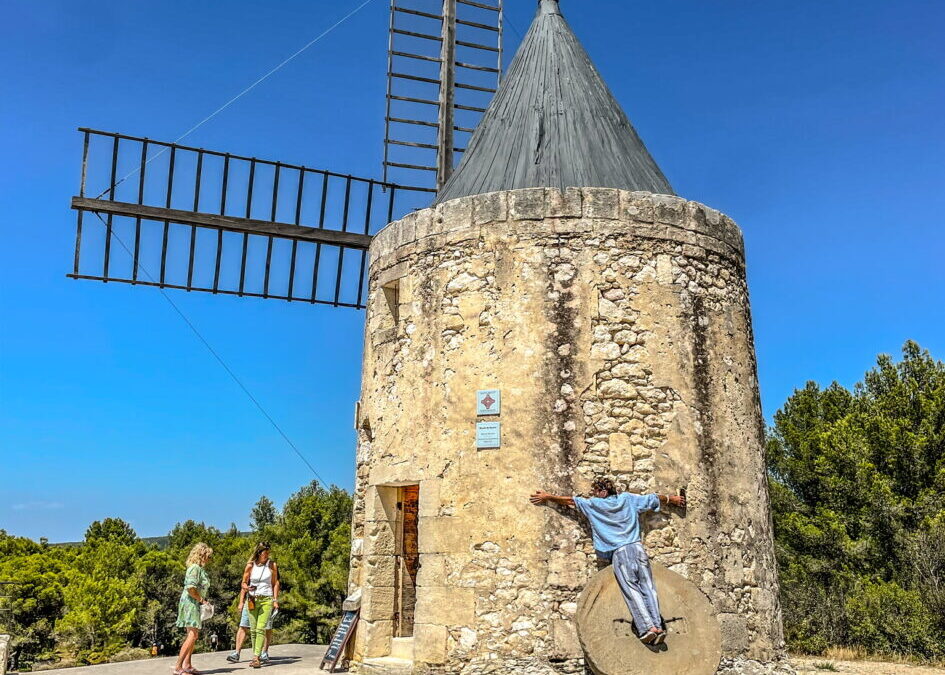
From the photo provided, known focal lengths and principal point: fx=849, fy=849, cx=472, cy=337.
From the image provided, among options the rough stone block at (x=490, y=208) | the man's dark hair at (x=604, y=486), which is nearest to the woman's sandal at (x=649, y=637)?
the man's dark hair at (x=604, y=486)

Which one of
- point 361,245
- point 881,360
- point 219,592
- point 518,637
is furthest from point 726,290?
point 219,592

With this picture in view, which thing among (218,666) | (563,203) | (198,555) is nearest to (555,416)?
(563,203)

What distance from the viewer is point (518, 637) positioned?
5.89 m

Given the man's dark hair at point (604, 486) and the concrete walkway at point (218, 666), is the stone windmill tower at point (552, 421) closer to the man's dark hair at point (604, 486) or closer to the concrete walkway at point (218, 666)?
the man's dark hair at point (604, 486)

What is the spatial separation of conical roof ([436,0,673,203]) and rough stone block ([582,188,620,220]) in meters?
0.46

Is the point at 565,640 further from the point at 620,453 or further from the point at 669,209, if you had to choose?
the point at 669,209

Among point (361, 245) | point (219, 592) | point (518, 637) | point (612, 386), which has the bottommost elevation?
point (219, 592)

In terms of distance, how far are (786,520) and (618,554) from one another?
1053cm

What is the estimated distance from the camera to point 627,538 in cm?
592

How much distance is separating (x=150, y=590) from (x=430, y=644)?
20.5 metres

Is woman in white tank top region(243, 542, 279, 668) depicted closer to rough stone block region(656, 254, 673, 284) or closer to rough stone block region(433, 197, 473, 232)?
rough stone block region(433, 197, 473, 232)

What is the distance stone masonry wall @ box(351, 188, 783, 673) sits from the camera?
604 cm

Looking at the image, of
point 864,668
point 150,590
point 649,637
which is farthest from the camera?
point 150,590

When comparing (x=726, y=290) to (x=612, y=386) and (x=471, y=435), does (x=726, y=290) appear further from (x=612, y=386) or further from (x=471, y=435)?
(x=471, y=435)
